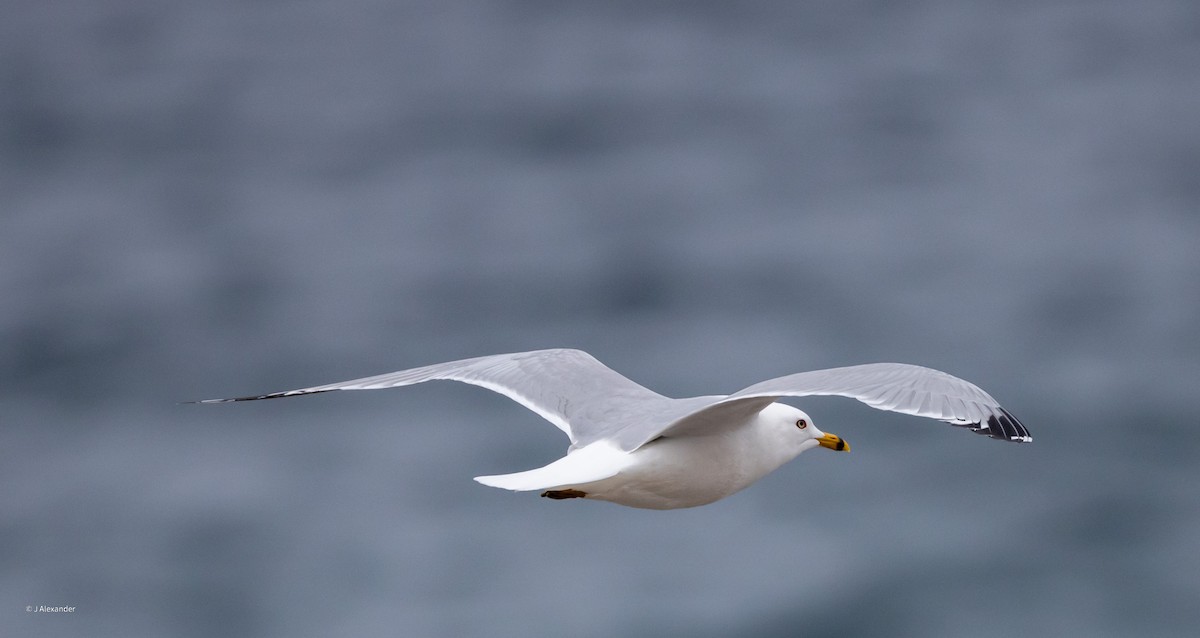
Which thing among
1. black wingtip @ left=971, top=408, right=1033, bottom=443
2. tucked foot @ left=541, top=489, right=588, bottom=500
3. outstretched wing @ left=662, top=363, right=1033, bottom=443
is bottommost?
tucked foot @ left=541, top=489, right=588, bottom=500

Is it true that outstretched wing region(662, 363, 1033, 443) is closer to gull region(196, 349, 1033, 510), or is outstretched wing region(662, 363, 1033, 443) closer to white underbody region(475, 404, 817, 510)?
gull region(196, 349, 1033, 510)

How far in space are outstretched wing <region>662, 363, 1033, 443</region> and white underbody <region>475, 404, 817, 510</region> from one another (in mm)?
159

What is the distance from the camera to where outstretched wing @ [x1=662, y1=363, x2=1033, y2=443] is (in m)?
6.03

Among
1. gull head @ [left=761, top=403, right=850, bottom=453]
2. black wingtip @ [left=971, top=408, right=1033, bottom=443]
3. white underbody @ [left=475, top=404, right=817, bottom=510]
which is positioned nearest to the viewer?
black wingtip @ [left=971, top=408, right=1033, bottom=443]

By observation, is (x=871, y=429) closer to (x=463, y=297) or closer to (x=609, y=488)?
(x=463, y=297)

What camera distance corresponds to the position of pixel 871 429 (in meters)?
23.6

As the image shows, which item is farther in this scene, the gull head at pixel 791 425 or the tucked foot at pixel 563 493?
the gull head at pixel 791 425

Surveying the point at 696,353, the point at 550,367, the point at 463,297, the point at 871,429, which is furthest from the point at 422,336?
the point at 550,367

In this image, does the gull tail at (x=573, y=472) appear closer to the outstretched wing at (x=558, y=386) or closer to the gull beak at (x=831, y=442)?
the outstretched wing at (x=558, y=386)

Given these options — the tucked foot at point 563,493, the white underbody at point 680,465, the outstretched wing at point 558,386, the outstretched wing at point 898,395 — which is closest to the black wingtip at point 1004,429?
the outstretched wing at point 898,395

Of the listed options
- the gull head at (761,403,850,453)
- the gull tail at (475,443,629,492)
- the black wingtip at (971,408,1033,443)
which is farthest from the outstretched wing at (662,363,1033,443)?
the gull head at (761,403,850,453)

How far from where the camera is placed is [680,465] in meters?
6.88

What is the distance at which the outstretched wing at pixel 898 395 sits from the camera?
19.8ft

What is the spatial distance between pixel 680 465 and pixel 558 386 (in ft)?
4.02
